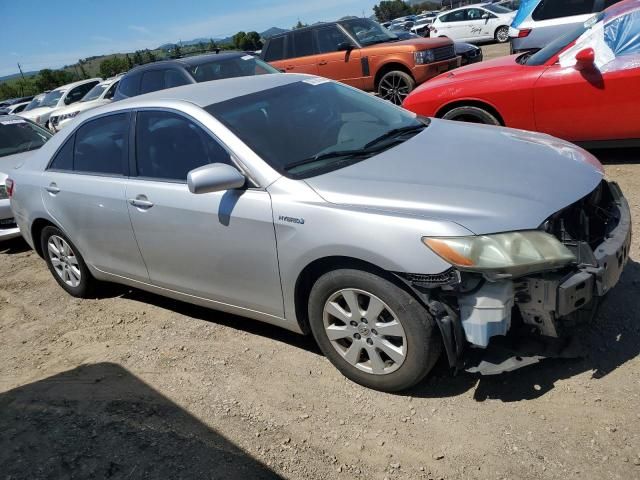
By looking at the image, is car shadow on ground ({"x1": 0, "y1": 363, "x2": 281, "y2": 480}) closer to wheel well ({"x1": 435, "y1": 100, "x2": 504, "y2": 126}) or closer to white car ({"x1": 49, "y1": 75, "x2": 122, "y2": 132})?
wheel well ({"x1": 435, "y1": 100, "x2": 504, "y2": 126})

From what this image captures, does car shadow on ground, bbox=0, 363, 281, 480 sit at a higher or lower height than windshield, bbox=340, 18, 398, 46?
lower

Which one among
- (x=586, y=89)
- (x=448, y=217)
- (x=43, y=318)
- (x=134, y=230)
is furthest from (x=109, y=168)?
(x=586, y=89)

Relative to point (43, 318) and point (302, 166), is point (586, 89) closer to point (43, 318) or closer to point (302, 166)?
point (302, 166)

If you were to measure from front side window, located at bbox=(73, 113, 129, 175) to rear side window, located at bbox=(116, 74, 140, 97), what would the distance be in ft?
19.0

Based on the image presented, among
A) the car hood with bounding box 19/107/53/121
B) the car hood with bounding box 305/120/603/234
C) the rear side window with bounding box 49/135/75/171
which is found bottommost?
the car hood with bounding box 19/107/53/121

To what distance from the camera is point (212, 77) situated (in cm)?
893

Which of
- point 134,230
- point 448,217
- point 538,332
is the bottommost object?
point 538,332

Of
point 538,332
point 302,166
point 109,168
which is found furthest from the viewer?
point 109,168

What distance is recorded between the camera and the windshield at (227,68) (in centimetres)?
887

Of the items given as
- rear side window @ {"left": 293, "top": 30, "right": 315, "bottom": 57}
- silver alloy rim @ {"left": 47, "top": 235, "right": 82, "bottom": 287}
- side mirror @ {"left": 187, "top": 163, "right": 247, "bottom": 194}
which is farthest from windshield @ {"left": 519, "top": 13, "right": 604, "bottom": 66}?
rear side window @ {"left": 293, "top": 30, "right": 315, "bottom": 57}

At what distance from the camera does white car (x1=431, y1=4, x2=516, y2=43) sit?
2298cm

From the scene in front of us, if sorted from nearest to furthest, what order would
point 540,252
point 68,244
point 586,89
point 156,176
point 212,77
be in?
point 540,252, point 156,176, point 68,244, point 586,89, point 212,77

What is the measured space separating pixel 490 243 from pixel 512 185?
469mm

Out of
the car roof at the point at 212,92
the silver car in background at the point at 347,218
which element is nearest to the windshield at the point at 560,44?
the silver car in background at the point at 347,218
